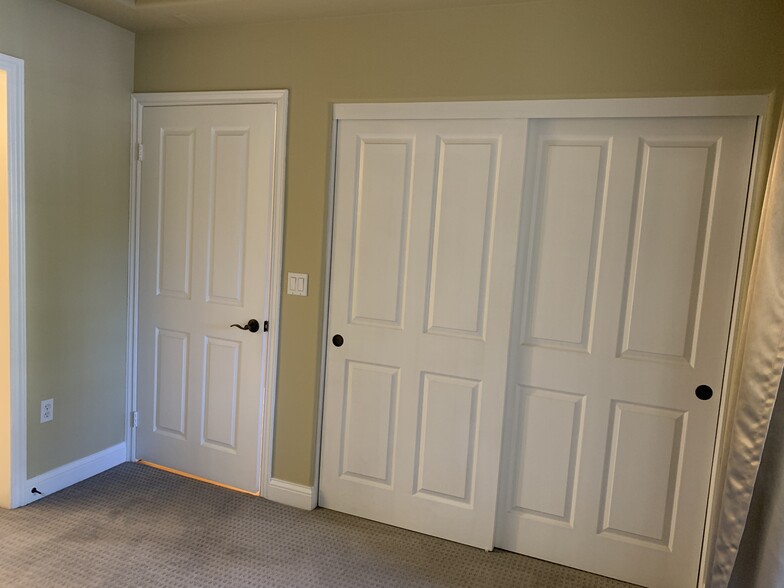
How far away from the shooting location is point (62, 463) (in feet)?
9.53

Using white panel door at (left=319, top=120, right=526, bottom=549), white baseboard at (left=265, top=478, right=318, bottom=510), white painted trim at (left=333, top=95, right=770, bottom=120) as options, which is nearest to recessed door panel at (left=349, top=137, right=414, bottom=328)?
white panel door at (left=319, top=120, right=526, bottom=549)

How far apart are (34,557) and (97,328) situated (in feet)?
3.68

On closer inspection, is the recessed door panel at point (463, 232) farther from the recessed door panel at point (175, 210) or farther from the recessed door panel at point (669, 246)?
the recessed door panel at point (175, 210)

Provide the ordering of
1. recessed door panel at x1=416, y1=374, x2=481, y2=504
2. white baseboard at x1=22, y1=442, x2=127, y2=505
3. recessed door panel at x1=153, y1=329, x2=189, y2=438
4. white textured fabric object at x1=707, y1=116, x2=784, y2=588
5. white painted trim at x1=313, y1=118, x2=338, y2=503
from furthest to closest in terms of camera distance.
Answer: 1. recessed door panel at x1=153, y1=329, x2=189, y2=438
2. white baseboard at x1=22, y1=442, x2=127, y2=505
3. white painted trim at x1=313, y1=118, x2=338, y2=503
4. recessed door panel at x1=416, y1=374, x2=481, y2=504
5. white textured fabric object at x1=707, y1=116, x2=784, y2=588

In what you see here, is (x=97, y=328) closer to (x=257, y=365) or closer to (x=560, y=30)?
(x=257, y=365)

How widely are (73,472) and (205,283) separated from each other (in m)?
1.18

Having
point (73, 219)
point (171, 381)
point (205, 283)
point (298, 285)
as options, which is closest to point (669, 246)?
point (298, 285)

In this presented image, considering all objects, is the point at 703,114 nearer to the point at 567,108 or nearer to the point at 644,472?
the point at 567,108

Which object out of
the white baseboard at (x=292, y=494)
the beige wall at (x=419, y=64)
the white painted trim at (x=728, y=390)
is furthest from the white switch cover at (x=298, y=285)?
the white painted trim at (x=728, y=390)

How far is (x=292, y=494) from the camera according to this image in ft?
9.48

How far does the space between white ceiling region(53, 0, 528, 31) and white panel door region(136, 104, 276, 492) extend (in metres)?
0.41

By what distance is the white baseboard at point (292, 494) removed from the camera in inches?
112

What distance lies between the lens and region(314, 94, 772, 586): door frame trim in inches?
81.1

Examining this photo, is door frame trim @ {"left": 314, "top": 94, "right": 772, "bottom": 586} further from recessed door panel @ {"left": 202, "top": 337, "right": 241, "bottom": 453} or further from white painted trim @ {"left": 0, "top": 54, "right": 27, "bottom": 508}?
white painted trim @ {"left": 0, "top": 54, "right": 27, "bottom": 508}
